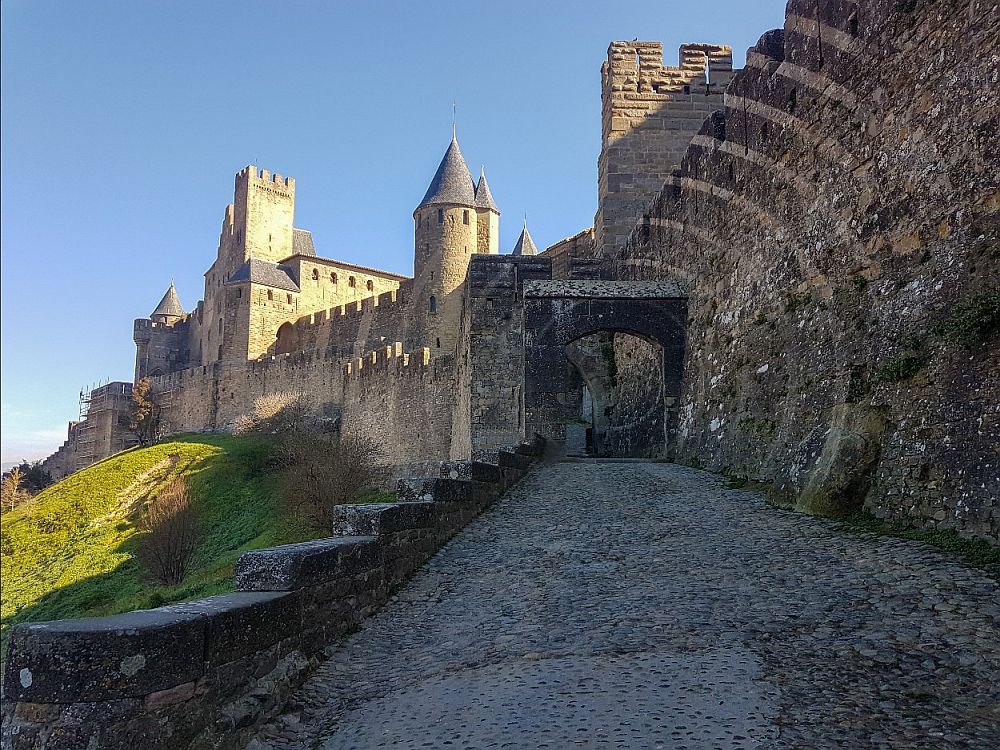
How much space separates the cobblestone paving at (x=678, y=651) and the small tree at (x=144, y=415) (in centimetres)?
4874

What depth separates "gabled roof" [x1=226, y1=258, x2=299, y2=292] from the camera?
51.2 metres

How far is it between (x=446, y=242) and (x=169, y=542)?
23466 millimetres

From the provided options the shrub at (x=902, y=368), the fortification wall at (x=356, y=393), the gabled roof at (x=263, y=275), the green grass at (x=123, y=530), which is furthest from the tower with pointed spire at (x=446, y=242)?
the shrub at (x=902, y=368)

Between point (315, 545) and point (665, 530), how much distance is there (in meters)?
2.98

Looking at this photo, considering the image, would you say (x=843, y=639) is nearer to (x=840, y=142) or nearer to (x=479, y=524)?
(x=479, y=524)

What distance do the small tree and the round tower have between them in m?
20.2

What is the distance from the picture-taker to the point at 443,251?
40.7m

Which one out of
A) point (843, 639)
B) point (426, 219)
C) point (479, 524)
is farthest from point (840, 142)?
point (426, 219)

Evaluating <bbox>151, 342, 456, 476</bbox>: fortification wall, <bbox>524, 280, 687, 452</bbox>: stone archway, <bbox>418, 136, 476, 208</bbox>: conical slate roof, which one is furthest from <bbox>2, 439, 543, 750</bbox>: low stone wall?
<bbox>418, 136, 476, 208</bbox>: conical slate roof

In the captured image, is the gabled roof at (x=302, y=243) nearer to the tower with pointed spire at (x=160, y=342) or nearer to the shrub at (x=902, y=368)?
the tower with pointed spire at (x=160, y=342)

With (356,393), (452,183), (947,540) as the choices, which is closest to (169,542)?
(356,393)

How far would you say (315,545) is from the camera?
5.22 metres

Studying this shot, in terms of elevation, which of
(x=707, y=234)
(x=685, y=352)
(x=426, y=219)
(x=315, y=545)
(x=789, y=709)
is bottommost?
(x=789, y=709)

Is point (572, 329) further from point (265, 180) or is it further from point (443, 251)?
point (265, 180)
